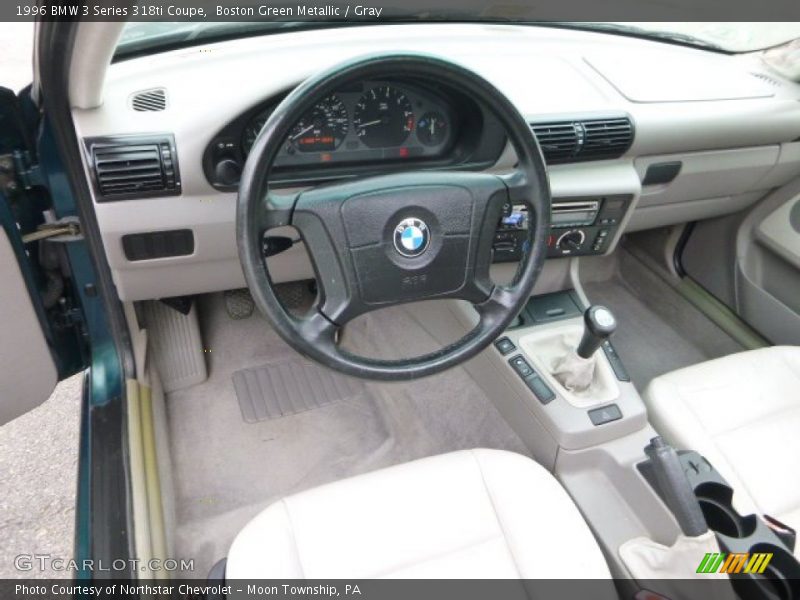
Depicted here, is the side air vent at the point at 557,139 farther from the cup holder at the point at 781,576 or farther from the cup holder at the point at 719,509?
the cup holder at the point at 781,576

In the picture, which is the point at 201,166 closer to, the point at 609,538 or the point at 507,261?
the point at 507,261

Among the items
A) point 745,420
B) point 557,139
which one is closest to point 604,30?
point 557,139

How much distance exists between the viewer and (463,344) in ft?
3.66

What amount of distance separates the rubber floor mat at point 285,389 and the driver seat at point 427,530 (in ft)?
2.75

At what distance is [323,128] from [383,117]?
0.15 meters

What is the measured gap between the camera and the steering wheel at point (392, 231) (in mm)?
968

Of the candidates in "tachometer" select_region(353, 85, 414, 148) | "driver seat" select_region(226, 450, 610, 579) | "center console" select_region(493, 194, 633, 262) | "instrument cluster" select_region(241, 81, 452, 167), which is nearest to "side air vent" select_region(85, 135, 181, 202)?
"instrument cluster" select_region(241, 81, 452, 167)

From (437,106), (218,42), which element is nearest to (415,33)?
(437,106)

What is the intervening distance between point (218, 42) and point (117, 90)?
0.97 feet

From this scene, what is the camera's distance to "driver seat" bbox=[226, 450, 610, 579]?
3.58 feet

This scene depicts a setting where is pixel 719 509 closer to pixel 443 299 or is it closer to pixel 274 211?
pixel 443 299

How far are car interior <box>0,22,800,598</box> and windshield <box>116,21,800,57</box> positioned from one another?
29mm

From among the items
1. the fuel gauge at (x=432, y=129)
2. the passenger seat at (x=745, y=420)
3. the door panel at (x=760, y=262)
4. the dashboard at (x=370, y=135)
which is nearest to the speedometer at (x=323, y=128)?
the dashboard at (x=370, y=135)

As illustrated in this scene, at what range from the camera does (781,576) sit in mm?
1085
